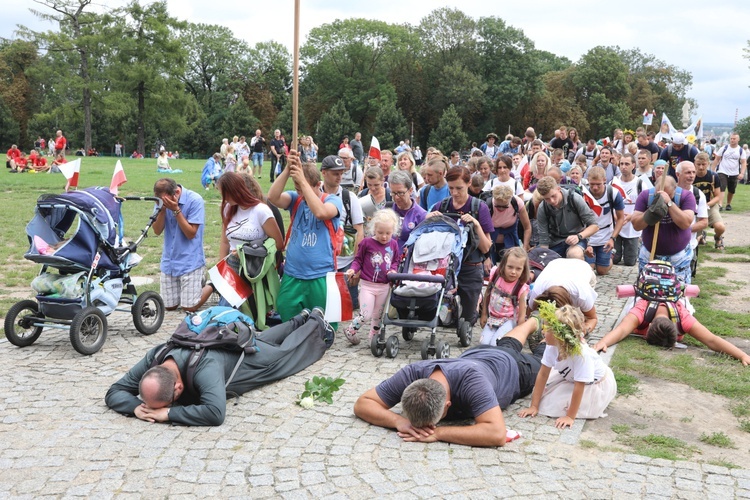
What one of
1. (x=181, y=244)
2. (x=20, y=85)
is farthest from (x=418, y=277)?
(x=20, y=85)

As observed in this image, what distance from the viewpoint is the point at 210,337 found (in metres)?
5.36

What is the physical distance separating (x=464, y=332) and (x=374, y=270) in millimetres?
1117

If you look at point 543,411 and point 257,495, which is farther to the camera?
point 543,411

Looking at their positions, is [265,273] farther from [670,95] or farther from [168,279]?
[670,95]

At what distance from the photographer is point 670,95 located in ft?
262

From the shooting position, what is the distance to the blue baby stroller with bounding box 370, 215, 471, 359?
679 centimetres

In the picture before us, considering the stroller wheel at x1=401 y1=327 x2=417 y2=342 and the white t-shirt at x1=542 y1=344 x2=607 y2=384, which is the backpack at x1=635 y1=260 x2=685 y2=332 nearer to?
the white t-shirt at x1=542 y1=344 x2=607 y2=384

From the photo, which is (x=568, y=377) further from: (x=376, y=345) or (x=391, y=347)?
(x=376, y=345)

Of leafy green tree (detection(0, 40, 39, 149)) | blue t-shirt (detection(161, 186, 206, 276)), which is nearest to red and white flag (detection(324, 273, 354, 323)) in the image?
blue t-shirt (detection(161, 186, 206, 276))

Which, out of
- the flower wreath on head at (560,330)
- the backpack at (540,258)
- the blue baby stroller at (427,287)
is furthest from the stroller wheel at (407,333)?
the flower wreath on head at (560,330)

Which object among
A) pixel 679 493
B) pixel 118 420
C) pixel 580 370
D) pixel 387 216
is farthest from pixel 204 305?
pixel 679 493

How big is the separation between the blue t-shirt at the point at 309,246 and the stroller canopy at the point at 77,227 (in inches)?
71.7

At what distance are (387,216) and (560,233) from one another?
257 centimetres

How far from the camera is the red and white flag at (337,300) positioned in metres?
7.20
